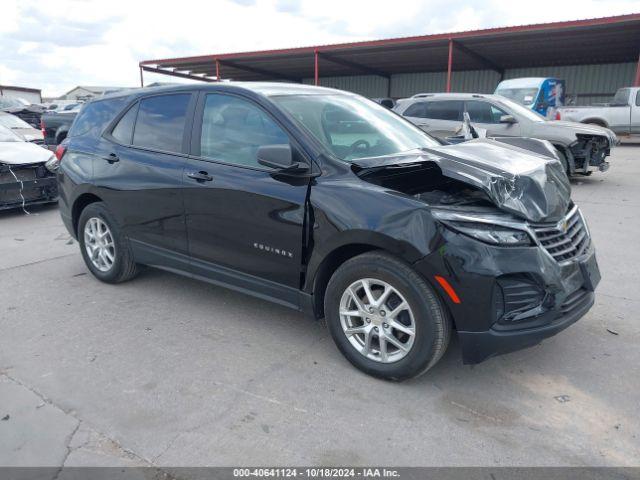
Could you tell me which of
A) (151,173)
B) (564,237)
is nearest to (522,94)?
(564,237)

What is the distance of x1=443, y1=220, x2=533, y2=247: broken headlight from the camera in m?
2.78

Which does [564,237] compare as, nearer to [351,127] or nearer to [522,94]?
[351,127]

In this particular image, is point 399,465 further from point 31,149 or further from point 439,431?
point 31,149

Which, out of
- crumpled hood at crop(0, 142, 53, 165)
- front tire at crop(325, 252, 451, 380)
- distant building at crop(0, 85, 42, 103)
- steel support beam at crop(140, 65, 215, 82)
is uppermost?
steel support beam at crop(140, 65, 215, 82)

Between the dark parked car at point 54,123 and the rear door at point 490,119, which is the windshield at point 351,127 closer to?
the rear door at point 490,119

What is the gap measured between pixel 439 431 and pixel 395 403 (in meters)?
0.32

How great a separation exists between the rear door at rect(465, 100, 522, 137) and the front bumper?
781 centimetres

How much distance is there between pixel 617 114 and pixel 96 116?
16030 millimetres

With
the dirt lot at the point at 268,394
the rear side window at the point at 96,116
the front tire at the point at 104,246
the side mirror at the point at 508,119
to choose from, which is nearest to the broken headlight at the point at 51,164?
the rear side window at the point at 96,116

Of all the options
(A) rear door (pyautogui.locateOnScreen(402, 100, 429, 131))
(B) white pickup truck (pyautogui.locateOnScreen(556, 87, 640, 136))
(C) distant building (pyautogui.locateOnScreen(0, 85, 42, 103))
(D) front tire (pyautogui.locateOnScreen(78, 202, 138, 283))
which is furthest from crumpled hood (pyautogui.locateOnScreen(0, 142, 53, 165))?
(C) distant building (pyautogui.locateOnScreen(0, 85, 42, 103))

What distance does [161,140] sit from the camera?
424 centimetres

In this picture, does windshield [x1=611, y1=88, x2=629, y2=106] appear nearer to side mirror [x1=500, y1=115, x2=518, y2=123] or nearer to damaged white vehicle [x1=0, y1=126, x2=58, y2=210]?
side mirror [x1=500, y1=115, x2=518, y2=123]

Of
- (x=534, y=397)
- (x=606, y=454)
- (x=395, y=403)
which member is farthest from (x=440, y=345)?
(x=606, y=454)

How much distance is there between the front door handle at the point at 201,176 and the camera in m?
3.79
